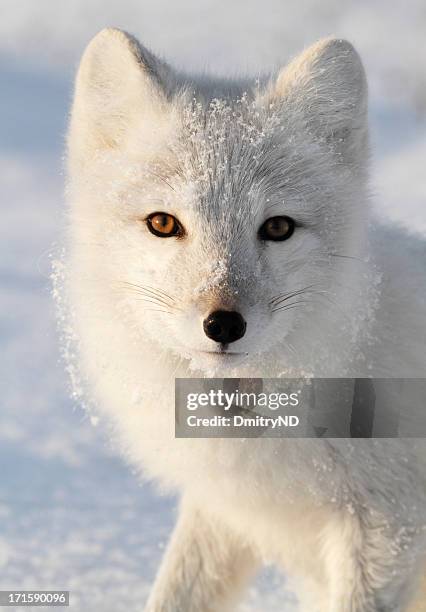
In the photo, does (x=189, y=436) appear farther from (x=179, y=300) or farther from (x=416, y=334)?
(x=416, y=334)

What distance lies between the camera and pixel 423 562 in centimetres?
329

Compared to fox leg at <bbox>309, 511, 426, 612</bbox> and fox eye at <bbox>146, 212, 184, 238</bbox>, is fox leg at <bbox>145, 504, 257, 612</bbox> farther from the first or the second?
fox eye at <bbox>146, 212, 184, 238</bbox>

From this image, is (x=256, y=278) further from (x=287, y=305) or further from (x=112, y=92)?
(x=112, y=92)

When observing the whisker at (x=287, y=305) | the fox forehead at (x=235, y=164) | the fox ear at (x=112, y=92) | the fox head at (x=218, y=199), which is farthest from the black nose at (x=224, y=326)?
the fox ear at (x=112, y=92)

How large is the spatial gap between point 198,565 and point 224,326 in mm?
1693

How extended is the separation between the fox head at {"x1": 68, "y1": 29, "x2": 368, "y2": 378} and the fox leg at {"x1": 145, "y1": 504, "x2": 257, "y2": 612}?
3.85ft

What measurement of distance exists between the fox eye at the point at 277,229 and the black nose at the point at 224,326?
400 mm

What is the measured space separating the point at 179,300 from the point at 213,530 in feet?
5.08

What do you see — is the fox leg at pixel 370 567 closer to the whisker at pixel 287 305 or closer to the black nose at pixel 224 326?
the whisker at pixel 287 305

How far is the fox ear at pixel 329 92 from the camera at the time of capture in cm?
321

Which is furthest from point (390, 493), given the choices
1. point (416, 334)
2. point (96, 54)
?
point (96, 54)

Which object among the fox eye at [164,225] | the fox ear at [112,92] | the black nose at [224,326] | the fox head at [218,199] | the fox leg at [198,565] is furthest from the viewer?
the fox leg at [198,565]

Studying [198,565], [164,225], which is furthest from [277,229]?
[198,565]

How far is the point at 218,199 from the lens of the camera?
9.36 ft
